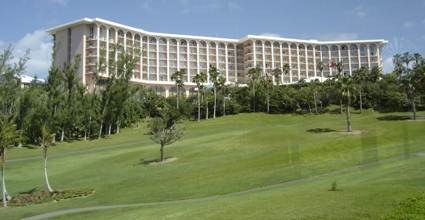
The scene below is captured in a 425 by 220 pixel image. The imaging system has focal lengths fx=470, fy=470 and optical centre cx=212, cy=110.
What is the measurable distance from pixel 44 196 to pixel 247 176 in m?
18.5

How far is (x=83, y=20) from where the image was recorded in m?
172

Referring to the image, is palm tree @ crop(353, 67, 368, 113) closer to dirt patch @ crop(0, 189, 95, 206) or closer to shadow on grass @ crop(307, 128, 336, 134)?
shadow on grass @ crop(307, 128, 336, 134)

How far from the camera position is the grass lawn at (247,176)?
2203cm

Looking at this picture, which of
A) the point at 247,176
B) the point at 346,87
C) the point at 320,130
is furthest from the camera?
the point at 346,87

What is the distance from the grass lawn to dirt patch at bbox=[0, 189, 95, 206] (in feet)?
5.16

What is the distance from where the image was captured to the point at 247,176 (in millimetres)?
41281

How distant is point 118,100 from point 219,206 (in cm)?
8509

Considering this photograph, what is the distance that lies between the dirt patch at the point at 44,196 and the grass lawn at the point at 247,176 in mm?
1574

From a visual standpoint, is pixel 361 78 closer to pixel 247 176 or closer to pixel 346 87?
pixel 346 87

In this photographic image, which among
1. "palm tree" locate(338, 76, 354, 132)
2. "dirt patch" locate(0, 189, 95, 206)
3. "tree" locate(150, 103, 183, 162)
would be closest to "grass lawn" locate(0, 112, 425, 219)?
"dirt patch" locate(0, 189, 95, 206)

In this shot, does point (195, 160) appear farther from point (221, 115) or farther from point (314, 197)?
point (221, 115)

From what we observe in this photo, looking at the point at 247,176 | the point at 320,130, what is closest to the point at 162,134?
the point at 247,176

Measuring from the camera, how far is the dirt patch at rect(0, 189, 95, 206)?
4078 centimetres

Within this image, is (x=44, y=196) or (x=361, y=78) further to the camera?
(x=361, y=78)
